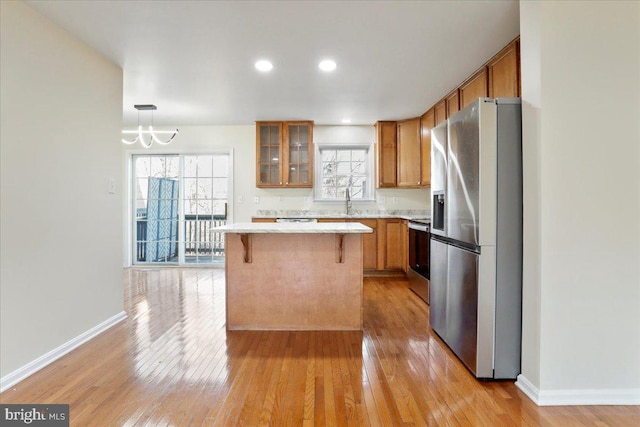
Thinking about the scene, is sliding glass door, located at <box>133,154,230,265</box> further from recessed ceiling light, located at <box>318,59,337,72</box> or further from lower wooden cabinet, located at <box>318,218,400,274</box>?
recessed ceiling light, located at <box>318,59,337,72</box>

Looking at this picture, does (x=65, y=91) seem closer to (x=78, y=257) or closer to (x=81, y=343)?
(x=78, y=257)

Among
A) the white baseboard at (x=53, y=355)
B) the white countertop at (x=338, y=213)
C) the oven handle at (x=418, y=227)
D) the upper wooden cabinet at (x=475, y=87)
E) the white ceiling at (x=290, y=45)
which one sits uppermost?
the white ceiling at (x=290, y=45)

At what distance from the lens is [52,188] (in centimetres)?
224

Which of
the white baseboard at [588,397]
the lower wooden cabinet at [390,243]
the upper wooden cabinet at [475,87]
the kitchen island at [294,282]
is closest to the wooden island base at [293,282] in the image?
the kitchen island at [294,282]

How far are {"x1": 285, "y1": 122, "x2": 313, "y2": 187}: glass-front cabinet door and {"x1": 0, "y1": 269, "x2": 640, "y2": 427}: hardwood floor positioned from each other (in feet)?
8.62

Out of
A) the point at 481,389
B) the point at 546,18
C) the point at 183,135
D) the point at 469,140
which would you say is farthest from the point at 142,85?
the point at 481,389

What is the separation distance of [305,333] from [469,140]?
1922 millimetres

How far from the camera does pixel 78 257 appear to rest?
8.18ft

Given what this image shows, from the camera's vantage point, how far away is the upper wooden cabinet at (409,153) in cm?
471

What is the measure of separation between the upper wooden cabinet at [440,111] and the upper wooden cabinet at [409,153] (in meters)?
0.60

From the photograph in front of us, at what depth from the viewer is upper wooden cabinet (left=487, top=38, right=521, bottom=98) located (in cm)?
242

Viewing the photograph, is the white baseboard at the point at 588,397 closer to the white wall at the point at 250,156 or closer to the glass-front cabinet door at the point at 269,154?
the white wall at the point at 250,156

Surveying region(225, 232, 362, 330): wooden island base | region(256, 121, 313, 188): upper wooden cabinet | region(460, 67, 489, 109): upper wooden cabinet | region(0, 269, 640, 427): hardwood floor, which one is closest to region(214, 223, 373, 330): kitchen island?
region(225, 232, 362, 330): wooden island base

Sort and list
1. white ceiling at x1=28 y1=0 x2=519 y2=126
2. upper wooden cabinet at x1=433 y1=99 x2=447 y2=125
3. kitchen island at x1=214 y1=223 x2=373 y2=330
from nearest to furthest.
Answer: white ceiling at x1=28 y1=0 x2=519 y2=126
kitchen island at x1=214 y1=223 x2=373 y2=330
upper wooden cabinet at x1=433 y1=99 x2=447 y2=125
